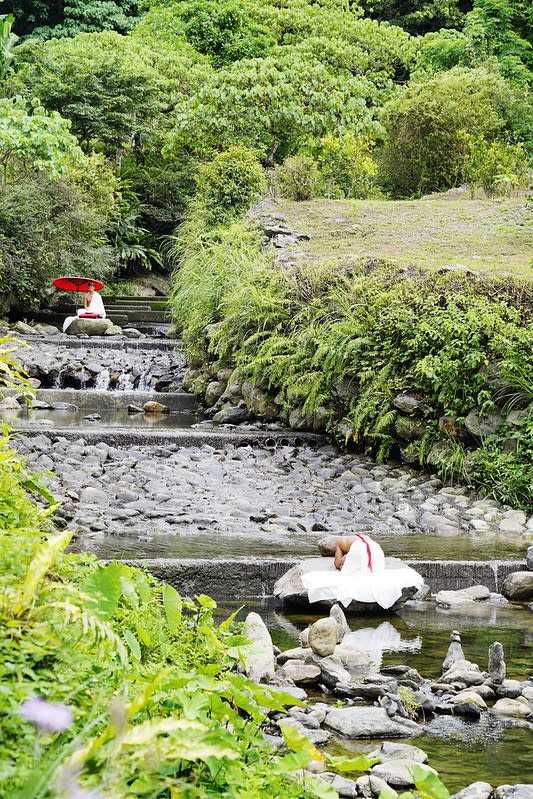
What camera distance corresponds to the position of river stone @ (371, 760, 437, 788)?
115 inches

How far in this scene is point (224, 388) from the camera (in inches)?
503

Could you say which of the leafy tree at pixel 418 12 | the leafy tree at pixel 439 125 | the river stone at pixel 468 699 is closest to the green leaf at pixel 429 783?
the river stone at pixel 468 699

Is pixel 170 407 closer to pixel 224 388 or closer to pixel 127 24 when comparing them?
pixel 224 388

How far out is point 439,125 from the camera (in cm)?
2194

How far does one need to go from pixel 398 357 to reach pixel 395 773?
689 centimetres

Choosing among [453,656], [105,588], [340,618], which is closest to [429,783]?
[105,588]

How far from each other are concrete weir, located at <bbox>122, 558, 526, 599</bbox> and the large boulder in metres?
0.15

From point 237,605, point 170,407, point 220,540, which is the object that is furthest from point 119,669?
point 170,407

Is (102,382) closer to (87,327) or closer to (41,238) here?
(87,327)

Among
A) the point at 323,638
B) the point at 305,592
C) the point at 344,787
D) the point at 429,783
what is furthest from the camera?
the point at 305,592

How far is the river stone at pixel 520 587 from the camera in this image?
236 inches

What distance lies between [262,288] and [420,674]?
8.50 metres

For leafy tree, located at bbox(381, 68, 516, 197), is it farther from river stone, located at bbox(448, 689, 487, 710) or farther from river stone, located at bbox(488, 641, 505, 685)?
river stone, located at bbox(448, 689, 487, 710)

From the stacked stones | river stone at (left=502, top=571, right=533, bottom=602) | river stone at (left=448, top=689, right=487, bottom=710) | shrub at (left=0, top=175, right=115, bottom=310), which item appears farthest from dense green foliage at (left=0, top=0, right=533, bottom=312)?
river stone at (left=448, top=689, right=487, bottom=710)
